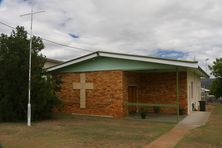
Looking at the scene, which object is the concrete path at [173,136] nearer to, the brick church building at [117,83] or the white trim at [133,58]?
the brick church building at [117,83]

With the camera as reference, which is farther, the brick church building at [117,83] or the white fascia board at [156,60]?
the brick church building at [117,83]

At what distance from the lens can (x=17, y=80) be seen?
15.7 meters

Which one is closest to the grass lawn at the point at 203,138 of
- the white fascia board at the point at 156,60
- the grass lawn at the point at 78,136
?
the grass lawn at the point at 78,136

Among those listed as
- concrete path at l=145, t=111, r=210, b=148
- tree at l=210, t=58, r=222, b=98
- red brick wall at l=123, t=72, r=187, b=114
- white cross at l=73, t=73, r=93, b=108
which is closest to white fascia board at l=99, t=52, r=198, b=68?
red brick wall at l=123, t=72, r=187, b=114

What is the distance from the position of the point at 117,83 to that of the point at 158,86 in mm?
4002

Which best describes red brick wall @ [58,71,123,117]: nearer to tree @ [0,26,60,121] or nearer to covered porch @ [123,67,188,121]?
covered porch @ [123,67,188,121]

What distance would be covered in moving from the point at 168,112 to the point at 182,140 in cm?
1012

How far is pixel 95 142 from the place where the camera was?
10.2 m

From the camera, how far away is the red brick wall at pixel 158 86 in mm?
20094

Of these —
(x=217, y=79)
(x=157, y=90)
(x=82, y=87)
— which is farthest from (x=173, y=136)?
(x=217, y=79)

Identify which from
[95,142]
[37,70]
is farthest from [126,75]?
[95,142]

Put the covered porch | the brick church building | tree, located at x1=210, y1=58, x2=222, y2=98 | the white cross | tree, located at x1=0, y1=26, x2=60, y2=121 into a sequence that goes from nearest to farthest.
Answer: tree, located at x1=0, y1=26, x2=60, y2=121, the brick church building, the white cross, the covered porch, tree, located at x1=210, y1=58, x2=222, y2=98

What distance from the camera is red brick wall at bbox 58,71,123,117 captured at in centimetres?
1834

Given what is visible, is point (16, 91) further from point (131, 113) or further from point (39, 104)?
point (131, 113)
